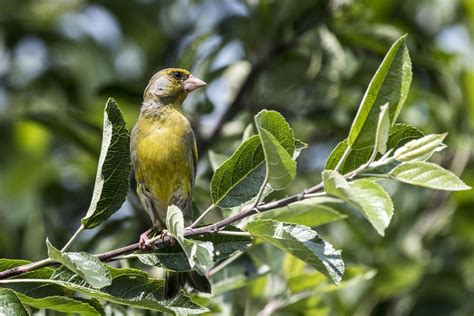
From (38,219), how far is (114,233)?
965mm

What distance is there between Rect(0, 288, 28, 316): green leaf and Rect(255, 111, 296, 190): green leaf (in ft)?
2.54

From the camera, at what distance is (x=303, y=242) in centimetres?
251

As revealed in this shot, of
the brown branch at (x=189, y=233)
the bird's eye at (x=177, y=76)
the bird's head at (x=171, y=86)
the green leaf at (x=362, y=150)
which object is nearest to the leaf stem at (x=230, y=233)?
the brown branch at (x=189, y=233)

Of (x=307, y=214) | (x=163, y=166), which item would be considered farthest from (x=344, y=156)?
(x=163, y=166)

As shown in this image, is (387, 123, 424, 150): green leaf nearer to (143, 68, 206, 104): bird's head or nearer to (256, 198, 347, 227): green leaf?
(256, 198, 347, 227): green leaf

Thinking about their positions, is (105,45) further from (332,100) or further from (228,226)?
(228,226)

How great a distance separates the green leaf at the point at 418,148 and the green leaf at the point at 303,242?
0.33 m

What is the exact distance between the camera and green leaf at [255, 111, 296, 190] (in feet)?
7.99

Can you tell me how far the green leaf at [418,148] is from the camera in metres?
2.49

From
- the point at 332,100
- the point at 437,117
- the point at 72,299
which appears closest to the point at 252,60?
the point at 332,100

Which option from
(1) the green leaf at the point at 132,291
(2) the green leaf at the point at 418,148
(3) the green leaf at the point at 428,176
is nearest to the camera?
(3) the green leaf at the point at 428,176

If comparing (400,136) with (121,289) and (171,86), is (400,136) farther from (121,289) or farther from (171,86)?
(171,86)

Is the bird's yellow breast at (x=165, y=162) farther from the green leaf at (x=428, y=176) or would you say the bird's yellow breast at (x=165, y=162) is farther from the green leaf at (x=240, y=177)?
the green leaf at (x=428, y=176)

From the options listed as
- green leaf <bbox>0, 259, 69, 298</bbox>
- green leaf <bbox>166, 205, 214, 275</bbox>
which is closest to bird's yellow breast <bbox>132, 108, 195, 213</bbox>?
green leaf <bbox>0, 259, 69, 298</bbox>
